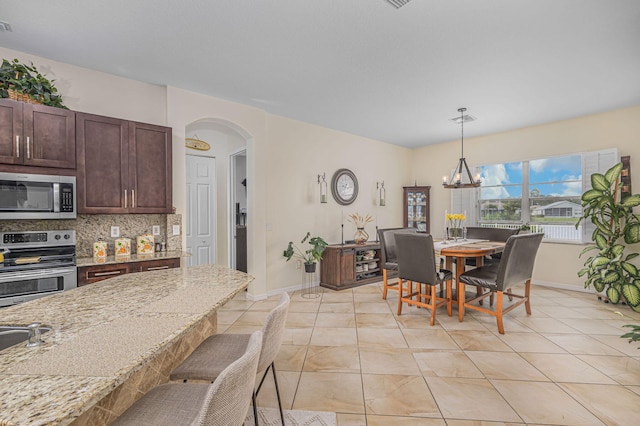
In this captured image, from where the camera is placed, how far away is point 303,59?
2.87m

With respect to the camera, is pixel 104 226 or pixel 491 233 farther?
pixel 491 233

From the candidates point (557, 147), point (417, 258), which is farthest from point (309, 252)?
point (557, 147)

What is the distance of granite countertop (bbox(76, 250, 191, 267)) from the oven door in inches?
5.3

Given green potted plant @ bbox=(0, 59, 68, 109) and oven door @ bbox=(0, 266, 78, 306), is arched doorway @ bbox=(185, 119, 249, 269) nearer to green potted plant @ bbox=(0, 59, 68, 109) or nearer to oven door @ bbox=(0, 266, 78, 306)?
green potted plant @ bbox=(0, 59, 68, 109)

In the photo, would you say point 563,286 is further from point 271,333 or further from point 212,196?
point 212,196

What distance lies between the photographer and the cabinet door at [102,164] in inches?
107

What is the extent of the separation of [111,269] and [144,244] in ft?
1.75

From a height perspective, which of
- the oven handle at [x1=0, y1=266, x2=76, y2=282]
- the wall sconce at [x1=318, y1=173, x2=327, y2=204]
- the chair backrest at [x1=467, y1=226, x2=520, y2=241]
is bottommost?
the oven handle at [x1=0, y1=266, x2=76, y2=282]

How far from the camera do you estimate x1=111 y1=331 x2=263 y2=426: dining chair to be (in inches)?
31.2

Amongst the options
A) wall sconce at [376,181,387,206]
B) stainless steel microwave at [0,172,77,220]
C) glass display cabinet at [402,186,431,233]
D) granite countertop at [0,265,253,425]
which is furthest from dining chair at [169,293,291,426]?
glass display cabinet at [402,186,431,233]

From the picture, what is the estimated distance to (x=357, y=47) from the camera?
2664 mm

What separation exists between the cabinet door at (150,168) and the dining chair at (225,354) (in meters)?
2.05

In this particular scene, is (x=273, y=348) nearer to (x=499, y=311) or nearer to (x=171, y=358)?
(x=171, y=358)

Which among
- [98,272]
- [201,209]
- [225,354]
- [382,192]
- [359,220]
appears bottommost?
[225,354]
